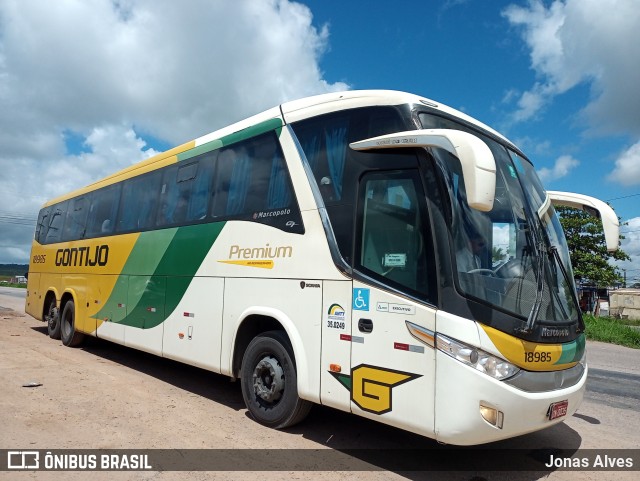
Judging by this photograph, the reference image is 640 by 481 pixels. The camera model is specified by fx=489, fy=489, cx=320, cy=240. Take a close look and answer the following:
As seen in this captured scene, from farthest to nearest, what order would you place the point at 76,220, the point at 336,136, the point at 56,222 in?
1. the point at 56,222
2. the point at 76,220
3. the point at 336,136

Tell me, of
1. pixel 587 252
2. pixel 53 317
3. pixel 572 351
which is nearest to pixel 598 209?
pixel 572 351

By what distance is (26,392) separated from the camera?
6570 mm

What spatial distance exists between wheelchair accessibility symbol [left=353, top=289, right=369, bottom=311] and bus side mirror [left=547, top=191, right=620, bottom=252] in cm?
272

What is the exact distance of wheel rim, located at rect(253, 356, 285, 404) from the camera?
5379 millimetres

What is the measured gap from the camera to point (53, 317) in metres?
12.0

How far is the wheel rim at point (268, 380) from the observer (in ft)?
17.6

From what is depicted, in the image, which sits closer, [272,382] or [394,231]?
[394,231]

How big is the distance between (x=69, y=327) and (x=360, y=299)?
9.00 meters

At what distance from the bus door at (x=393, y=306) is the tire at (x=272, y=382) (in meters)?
0.93

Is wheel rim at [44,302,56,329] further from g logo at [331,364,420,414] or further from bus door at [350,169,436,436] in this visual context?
bus door at [350,169,436,436]

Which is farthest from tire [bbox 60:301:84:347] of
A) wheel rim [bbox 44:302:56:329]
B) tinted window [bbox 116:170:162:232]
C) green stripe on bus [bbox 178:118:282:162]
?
green stripe on bus [bbox 178:118:282:162]

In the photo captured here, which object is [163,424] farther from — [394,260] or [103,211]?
[103,211]

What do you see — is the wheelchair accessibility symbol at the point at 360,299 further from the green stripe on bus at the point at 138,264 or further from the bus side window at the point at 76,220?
the bus side window at the point at 76,220

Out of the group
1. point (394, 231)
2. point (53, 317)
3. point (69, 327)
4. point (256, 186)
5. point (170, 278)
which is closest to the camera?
point (394, 231)
